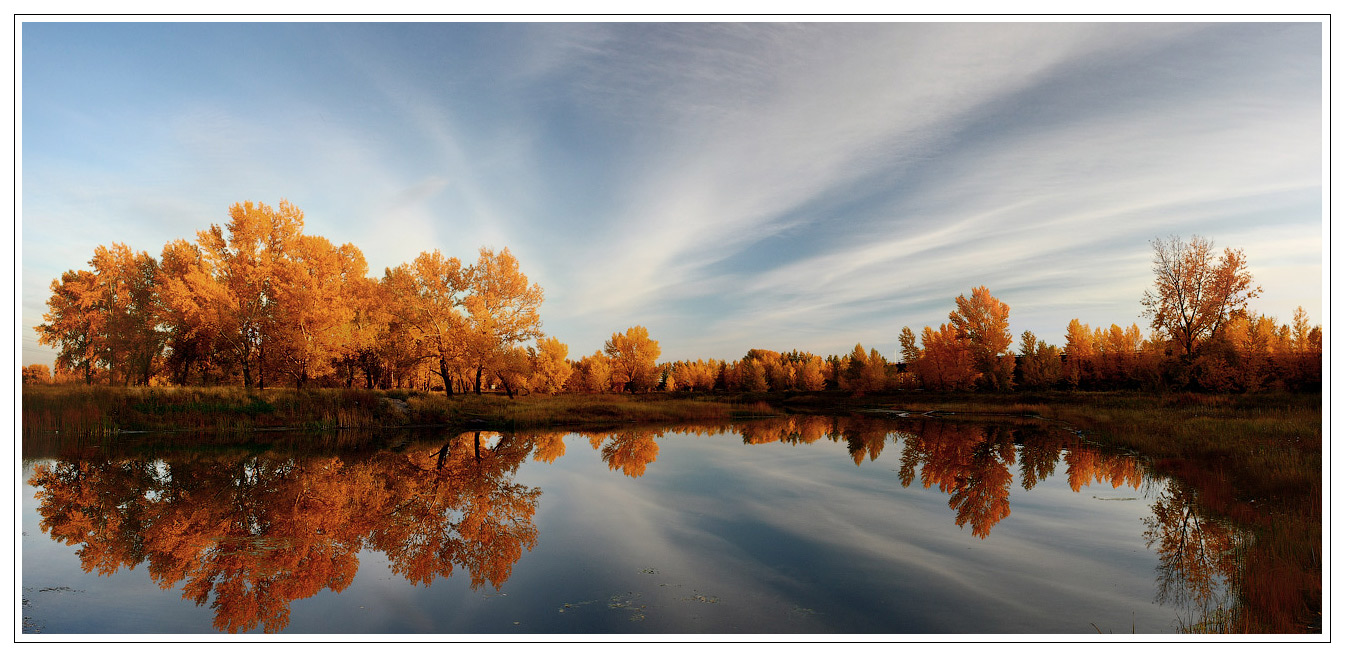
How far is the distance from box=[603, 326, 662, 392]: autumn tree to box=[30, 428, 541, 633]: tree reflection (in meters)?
51.0

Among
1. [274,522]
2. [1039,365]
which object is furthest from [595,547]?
[1039,365]

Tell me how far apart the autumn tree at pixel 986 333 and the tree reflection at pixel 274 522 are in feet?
174

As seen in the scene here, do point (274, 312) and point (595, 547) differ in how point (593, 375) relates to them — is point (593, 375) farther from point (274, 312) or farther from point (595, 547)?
point (595, 547)

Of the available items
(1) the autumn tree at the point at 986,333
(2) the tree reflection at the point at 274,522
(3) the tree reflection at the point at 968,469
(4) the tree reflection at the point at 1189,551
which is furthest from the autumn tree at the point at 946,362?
(2) the tree reflection at the point at 274,522

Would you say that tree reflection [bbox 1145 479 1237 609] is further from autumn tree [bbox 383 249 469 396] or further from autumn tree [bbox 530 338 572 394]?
autumn tree [bbox 530 338 572 394]

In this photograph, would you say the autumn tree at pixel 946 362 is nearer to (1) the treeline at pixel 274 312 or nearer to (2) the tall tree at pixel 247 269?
(1) the treeline at pixel 274 312

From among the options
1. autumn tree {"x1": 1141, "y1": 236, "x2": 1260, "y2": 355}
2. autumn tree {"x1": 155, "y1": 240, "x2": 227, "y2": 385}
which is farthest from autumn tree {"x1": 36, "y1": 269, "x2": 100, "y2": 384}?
autumn tree {"x1": 1141, "y1": 236, "x2": 1260, "y2": 355}

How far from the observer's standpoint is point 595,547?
30.2ft

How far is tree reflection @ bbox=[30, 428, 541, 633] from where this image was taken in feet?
24.7

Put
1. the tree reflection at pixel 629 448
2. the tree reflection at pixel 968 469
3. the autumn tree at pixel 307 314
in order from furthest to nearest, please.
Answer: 1. the autumn tree at pixel 307 314
2. the tree reflection at pixel 629 448
3. the tree reflection at pixel 968 469

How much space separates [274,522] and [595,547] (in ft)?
20.3

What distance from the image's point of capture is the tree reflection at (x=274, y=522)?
7.52 meters
